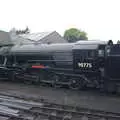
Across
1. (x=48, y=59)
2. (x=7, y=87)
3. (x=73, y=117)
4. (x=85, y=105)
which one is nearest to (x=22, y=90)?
(x=7, y=87)

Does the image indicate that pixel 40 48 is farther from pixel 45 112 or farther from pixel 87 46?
pixel 45 112

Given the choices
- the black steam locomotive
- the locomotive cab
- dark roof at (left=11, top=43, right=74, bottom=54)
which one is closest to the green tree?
dark roof at (left=11, top=43, right=74, bottom=54)

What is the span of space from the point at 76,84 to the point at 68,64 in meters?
1.17

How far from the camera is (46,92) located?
1155 centimetres

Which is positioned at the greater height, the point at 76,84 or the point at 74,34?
the point at 74,34

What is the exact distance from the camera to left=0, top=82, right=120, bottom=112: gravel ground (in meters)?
9.22

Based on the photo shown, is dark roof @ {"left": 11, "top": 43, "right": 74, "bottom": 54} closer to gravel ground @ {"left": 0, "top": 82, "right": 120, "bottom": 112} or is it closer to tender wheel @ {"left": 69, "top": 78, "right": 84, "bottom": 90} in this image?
tender wheel @ {"left": 69, "top": 78, "right": 84, "bottom": 90}

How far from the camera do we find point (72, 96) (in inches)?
420

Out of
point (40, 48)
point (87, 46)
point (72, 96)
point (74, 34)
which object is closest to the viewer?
point (72, 96)

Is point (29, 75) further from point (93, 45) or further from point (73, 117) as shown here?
point (73, 117)

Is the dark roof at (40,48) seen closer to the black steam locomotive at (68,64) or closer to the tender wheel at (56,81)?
the black steam locomotive at (68,64)

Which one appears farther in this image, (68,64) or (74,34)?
(74,34)

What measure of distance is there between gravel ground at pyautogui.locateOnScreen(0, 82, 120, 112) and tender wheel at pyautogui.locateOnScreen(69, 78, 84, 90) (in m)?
0.27

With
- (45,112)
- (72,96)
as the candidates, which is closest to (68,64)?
(72,96)
